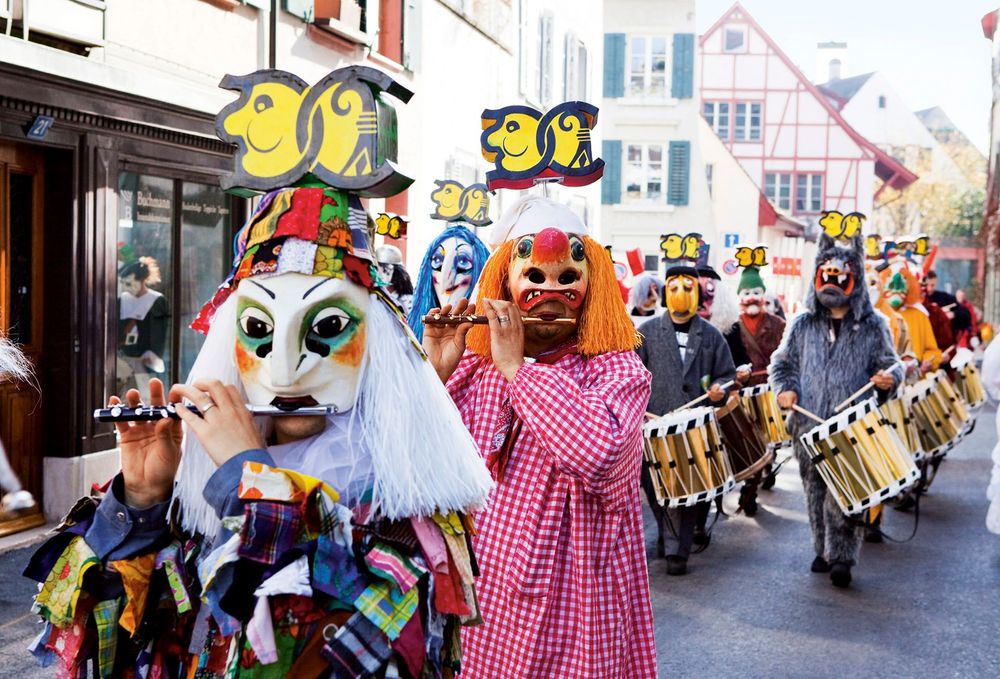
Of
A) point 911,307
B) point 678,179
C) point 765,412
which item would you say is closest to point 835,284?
point 765,412

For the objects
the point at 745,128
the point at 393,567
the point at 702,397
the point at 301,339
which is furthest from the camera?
the point at 745,128

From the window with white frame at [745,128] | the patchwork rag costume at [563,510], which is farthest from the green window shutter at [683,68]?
the patchwork rag costume at [563,510]

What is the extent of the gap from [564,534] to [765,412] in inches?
266

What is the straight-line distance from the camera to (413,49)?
1543cm

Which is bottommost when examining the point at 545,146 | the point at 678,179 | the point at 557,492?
the point at 557,492

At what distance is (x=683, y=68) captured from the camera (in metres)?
32.5

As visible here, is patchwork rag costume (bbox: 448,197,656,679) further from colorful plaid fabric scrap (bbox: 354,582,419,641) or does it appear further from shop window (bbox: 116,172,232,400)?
shop window (bbox: 116,172,232,400)

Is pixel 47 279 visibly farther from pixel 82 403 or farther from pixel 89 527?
pixel 89 527

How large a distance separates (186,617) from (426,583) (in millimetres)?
476

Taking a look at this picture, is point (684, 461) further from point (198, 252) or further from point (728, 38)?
point (728, 38)

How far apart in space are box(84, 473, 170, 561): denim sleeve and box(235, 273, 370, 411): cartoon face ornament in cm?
30

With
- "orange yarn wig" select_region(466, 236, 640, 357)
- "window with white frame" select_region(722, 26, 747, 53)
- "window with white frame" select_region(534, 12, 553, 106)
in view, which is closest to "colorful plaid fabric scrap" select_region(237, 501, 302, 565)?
"orange yarn wig" select_region(466, 236, 640, 357)

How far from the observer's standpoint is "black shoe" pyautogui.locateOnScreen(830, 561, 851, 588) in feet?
25.1

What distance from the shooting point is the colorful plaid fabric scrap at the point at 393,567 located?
2.52 metres
